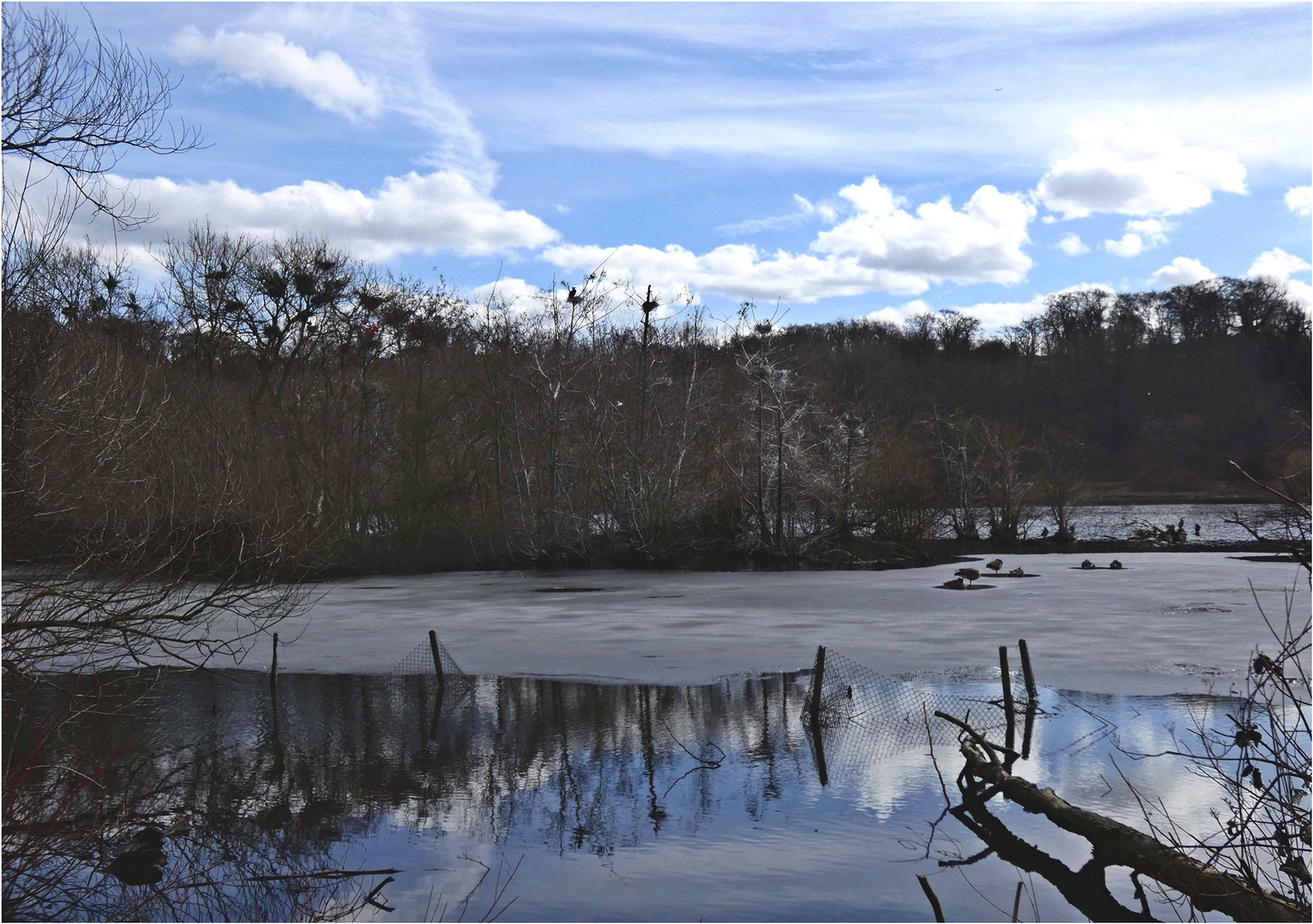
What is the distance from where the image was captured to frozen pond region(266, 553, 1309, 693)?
13.3 m

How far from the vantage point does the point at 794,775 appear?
9.35 metres

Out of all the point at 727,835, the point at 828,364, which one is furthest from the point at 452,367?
the point at 828,364

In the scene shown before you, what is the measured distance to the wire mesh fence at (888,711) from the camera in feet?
33.8

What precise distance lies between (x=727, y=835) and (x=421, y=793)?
9.26 ft

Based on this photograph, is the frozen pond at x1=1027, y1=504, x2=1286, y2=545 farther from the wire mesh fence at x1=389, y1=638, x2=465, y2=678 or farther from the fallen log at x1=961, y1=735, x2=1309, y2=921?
the fallen log at x1=961, y1=735, x2=1309, y2=921

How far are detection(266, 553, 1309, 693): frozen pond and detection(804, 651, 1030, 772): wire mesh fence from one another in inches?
20.7

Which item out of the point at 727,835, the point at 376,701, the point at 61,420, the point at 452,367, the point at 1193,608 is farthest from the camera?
the point at 452,367

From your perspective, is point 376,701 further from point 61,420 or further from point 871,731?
point 871,731

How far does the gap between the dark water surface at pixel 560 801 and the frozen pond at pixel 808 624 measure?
0.86 metres

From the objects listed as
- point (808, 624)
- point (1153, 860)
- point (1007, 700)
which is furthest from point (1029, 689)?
point (808, 624)

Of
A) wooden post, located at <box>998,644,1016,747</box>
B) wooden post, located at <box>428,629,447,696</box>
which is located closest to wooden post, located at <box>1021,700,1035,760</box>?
wooden post, located at <box>998,644,1016,747</box>

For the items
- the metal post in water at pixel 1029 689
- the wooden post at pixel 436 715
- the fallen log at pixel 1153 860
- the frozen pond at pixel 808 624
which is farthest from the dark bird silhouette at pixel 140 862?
the metal post in water at pixel 1029 689

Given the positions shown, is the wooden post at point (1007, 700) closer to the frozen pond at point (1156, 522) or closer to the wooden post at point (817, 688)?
the wooden post at point (817, 688)

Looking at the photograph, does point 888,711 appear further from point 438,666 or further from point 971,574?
point 971,574
